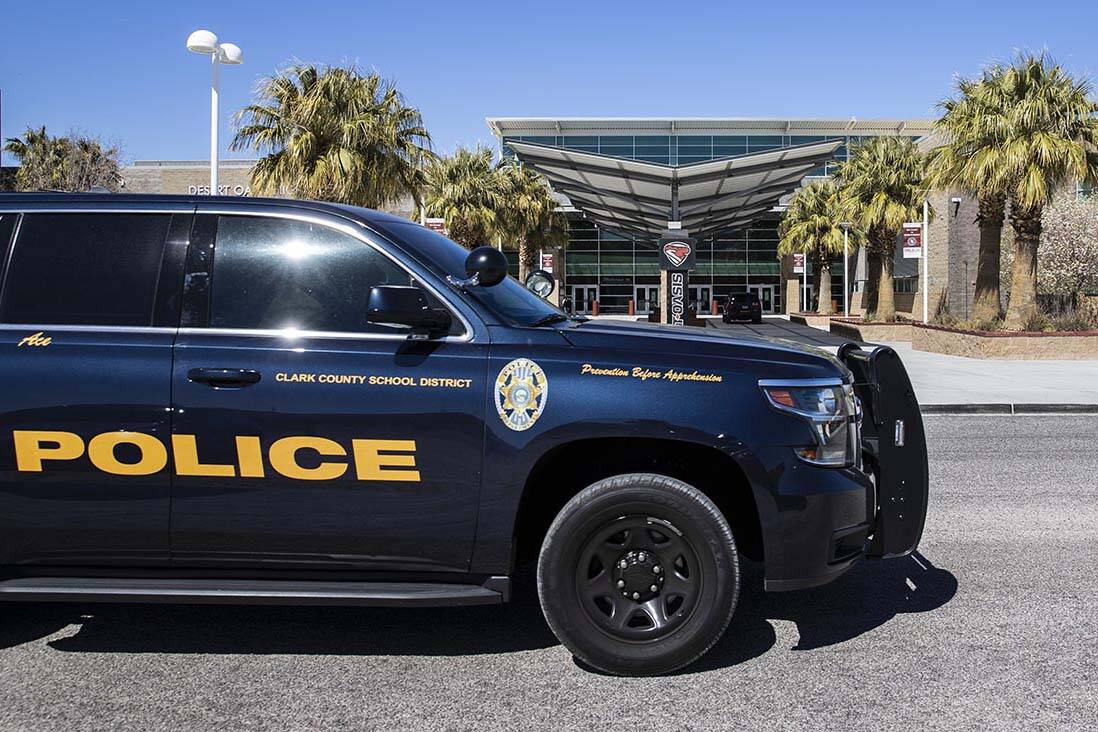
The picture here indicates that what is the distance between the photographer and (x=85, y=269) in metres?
4.16

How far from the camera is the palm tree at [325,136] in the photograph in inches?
986

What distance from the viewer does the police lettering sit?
12.6 ft

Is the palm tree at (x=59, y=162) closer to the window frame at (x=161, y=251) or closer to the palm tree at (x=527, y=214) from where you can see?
the palm tree at (x=527, y=214)

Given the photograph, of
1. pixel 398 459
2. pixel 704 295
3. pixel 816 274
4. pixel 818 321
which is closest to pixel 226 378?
pixel 398 459

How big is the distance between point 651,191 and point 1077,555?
88.7 ft

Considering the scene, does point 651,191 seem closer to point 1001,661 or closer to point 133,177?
point 1001,661

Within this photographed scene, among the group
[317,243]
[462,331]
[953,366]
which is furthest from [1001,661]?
[953,366]

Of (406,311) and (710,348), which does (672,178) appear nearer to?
(710,348)

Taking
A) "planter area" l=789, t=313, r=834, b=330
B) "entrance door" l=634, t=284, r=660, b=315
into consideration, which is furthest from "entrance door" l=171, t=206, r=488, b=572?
"entrance door" l=634, t=284, r=660, b=315

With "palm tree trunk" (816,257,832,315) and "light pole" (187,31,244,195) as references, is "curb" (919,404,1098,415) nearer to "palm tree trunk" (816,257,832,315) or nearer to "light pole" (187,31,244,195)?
"light pole" (187,31,244,195)

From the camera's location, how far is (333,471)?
3861mm

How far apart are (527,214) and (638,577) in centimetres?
4274

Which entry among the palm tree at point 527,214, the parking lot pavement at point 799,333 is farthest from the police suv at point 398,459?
the palm tree at point 527,214

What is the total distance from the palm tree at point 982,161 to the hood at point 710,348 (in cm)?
2348
